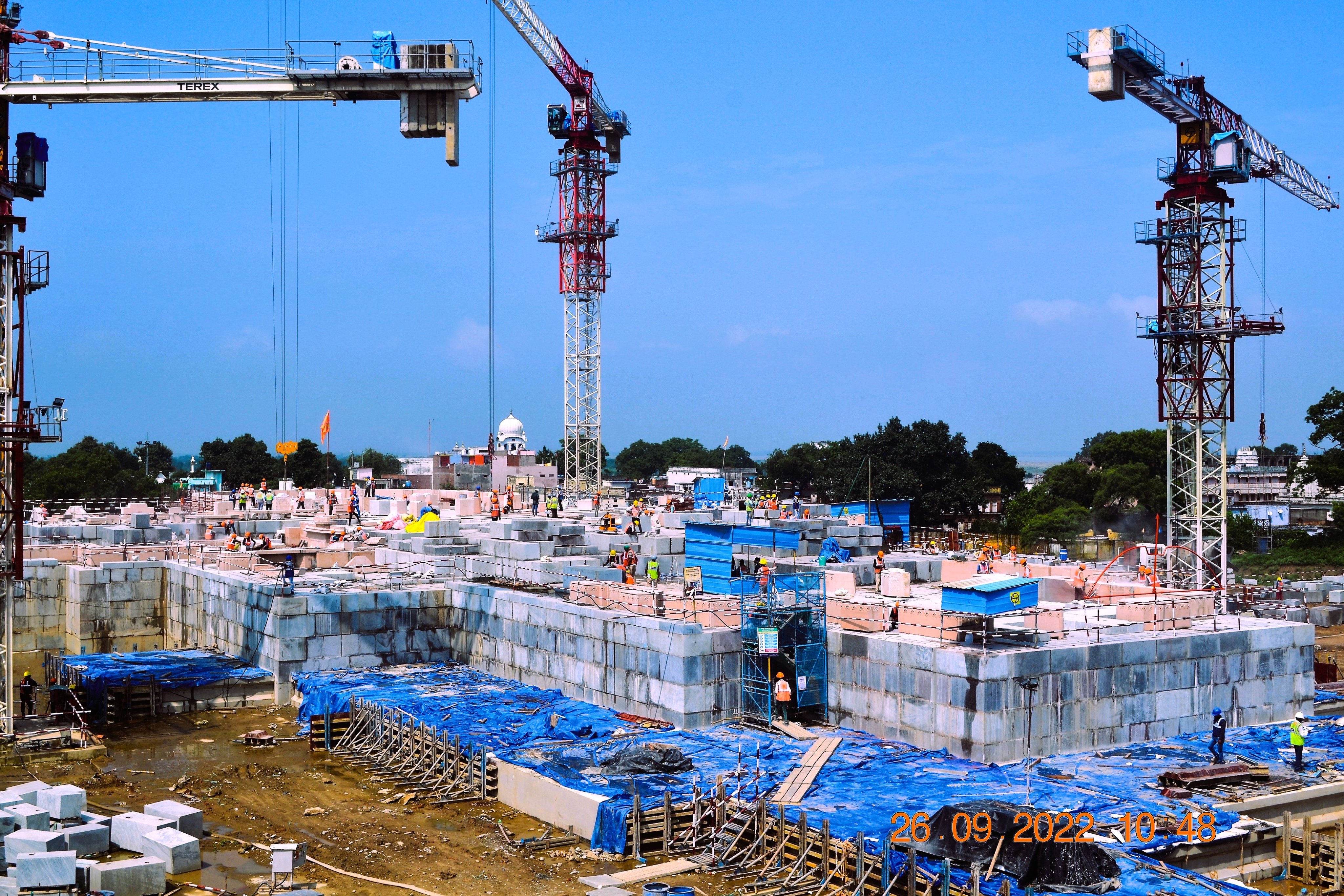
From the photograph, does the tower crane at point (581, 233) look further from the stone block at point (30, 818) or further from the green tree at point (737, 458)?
the green tree at point (737, 458)

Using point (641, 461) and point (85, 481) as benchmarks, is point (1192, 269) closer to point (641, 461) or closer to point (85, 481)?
point (85, 481)

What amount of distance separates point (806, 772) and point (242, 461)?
11569cm

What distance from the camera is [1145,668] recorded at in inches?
916

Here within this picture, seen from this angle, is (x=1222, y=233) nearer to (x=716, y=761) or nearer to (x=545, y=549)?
(x=545, y=549)

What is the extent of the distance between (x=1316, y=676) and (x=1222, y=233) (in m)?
22.8

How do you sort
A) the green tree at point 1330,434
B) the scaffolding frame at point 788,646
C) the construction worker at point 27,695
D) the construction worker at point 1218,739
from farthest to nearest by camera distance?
the green tree at point 1330,434 → the construction worker at point 27,695 → the scaffolding frame at point 788,646 → the construction worker at point 1218,739

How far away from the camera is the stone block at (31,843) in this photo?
17.6 m

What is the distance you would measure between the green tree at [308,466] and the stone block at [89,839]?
97.8 meters

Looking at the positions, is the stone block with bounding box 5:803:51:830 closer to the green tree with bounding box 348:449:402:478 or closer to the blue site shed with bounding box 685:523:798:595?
the blue site shed with bounding box 685:523:798:595

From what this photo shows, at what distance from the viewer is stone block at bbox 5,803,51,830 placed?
18656mm

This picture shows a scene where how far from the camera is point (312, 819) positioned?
2106cm

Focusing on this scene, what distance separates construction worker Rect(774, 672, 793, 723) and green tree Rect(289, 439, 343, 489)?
95983mm

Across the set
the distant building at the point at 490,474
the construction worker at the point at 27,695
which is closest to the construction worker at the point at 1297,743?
the construction worker at the point at 27,695

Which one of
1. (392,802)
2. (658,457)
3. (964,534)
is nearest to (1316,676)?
(392,802)
